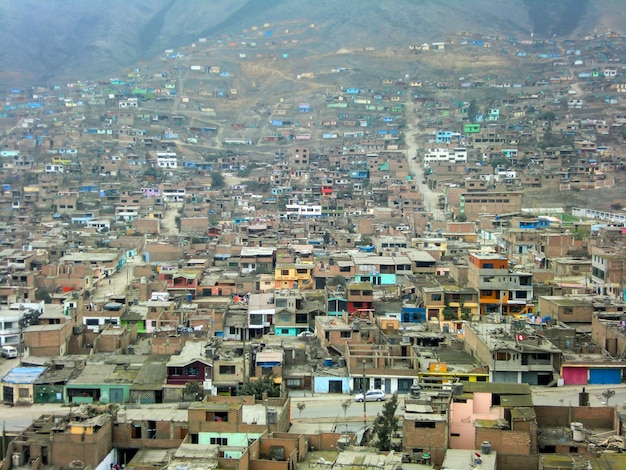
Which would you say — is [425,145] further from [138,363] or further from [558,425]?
[558,425]

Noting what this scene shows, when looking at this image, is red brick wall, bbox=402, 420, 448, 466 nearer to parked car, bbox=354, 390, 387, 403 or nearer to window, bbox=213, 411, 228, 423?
window, bbox=213, 411, 228, 423

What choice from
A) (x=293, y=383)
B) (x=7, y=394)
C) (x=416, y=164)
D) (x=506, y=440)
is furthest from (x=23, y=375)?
(x=416, y=164)

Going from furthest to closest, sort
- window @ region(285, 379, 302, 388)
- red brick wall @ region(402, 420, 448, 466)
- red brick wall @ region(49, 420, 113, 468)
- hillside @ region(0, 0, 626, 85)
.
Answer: hillside @ region(0, 0, 626, 85) → window @ region(285, 379, 302, 388) → red brick wall @ region(49, 420, 113, 468) → red brick wall @ region(402, 420, 448, 466)

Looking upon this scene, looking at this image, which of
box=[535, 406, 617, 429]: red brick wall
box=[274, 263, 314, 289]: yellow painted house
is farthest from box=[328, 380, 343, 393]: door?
box=[274, 263, 314, 289]: yellow painted house

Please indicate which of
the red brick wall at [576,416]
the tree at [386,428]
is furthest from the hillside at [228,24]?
the tree at [386,428]

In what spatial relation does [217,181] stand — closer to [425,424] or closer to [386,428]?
[386,428]

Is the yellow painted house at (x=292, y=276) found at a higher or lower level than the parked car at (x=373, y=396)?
higher

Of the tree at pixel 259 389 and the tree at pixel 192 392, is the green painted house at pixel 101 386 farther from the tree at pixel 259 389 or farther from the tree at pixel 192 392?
the tree at pixel 259 389
